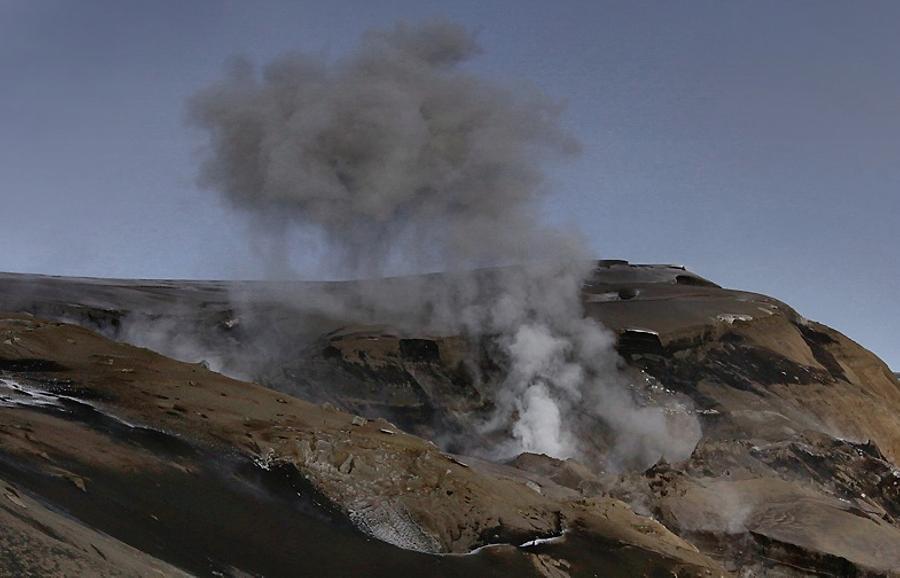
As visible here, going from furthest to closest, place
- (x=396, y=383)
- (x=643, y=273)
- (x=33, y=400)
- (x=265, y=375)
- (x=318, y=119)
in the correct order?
1. (x=643, y=273)
2. (x=318, y=119)
3. (x=396, y=383)
4. (x=265, y=375)
5. (x=33, y=400)

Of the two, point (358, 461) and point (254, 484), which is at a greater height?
point (358, 461)

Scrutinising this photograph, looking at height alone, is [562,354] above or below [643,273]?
below

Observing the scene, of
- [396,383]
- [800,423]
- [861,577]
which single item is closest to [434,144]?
[396,383]

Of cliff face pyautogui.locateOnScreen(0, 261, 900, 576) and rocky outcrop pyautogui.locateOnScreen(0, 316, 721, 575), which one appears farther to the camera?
cliff face pyautogui.locateOnScreen(0, 261, 900, 576)

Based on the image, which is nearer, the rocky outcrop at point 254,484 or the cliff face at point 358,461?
the rocky outcrop at point 254,484

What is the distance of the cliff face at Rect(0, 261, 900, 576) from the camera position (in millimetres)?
9602

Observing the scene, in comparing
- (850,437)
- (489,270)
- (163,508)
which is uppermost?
(489,270)

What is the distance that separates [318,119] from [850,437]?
635 inches

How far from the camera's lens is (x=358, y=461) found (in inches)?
442

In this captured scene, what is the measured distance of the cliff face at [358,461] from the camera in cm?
960

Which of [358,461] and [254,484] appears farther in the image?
[358,461]

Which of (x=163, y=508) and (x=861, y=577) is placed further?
(x=861, y=577)

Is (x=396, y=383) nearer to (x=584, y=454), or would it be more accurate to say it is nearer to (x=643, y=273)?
(x=584, y=454)

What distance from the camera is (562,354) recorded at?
1076 inches
